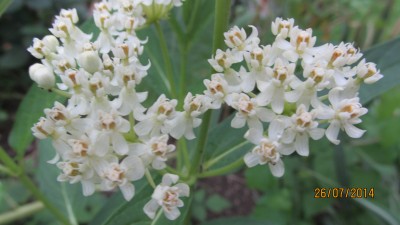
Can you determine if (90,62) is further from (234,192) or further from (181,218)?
(234,192)

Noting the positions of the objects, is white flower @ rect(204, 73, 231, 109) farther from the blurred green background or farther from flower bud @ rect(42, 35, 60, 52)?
the blurred green background

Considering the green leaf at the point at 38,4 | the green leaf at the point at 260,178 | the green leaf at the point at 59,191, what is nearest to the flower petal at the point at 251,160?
the green leaf at the point at 59,191

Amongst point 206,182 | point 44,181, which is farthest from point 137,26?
point 206,182

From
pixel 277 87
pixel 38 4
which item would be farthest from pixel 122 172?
pixel 38 4

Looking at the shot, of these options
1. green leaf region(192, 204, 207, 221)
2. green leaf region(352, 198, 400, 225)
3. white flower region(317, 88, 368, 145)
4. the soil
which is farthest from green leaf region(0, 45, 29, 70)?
white flower region(317, 88, 368, 145)

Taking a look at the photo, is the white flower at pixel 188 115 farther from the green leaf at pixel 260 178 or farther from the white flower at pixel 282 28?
the green leaf at pixel 260 178

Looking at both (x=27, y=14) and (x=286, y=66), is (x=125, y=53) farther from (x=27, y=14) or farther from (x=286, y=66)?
(x=27, y=14)

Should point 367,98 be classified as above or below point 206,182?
below
